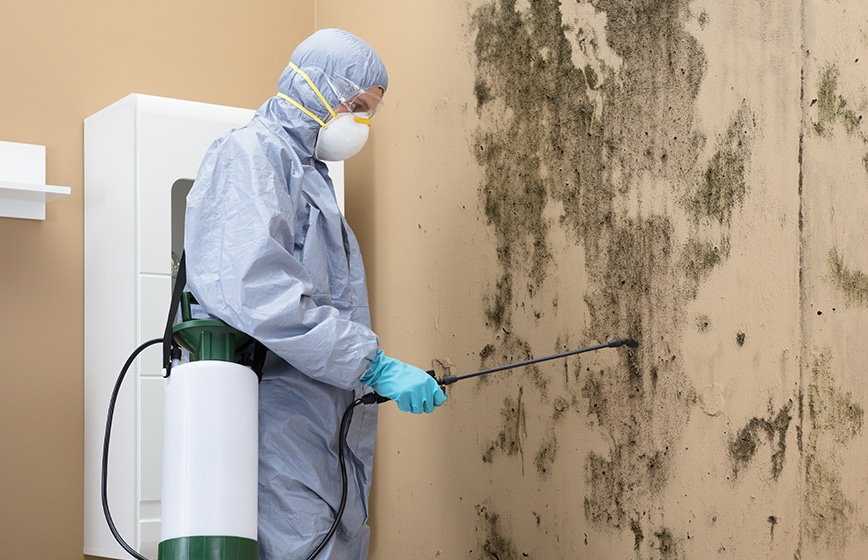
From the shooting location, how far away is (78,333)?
2543 mm

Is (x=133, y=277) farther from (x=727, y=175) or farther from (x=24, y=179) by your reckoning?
(x=727, y=175)

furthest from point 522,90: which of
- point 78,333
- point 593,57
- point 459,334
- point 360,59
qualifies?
point 78,333

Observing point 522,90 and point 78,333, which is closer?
point 522,90

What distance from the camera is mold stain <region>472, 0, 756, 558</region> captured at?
1.77 m

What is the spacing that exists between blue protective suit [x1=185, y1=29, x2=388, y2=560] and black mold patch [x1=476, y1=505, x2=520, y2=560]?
0.39m

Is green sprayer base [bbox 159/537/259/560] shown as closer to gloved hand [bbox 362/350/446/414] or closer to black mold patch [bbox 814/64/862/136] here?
gloved hand [bbox 362/350/446/414]

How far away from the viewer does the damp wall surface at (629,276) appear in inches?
61.4

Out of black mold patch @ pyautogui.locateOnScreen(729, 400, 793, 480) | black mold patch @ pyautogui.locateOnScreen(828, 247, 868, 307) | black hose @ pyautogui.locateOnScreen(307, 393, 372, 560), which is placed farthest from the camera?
black hose @ pyautogui.locateOnScreen(307, 393, 372, 560)

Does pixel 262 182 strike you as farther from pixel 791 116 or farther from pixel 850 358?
pixel 850 358

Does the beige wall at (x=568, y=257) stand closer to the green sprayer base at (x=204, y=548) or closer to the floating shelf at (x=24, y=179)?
the floating shelf at (x=24, y=179)

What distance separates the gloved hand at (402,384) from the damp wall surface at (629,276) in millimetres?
373

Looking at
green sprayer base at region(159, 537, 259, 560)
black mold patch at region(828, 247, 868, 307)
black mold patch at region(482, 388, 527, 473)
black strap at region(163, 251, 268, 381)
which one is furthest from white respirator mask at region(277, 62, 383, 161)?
black mold patch at region(828, 247, 868, 307)

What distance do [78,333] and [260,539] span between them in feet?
3.62

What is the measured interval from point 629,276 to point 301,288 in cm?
64
